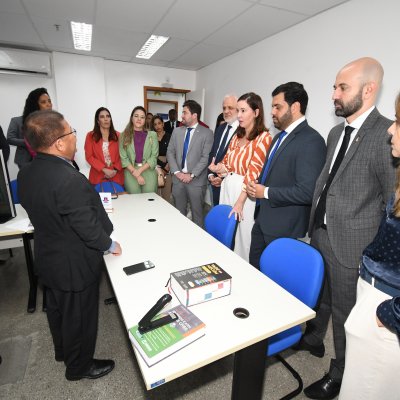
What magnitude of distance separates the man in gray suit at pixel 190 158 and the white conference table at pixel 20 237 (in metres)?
1.76

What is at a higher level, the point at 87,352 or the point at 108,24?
the point at 108,24

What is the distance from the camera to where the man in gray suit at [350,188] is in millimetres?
1301

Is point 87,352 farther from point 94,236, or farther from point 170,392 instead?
point 94,236

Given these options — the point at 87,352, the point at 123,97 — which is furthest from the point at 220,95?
the point at 87,352

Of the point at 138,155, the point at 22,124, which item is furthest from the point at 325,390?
the point at 22,124

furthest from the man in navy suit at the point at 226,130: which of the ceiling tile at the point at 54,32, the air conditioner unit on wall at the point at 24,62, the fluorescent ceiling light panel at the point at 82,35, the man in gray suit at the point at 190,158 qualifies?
the air conditioner unit on wall at the point at 24,62

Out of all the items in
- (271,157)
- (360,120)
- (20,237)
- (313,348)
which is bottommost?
(313,348)

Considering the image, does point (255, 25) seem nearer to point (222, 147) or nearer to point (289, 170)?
point (222, 147)

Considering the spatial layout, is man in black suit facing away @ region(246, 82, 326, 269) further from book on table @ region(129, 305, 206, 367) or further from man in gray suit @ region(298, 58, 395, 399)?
book on table @ region(129, 305, 206, 367)

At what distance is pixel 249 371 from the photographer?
1.07 metres

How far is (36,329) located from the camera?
200 cm

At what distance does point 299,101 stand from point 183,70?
5.08 m

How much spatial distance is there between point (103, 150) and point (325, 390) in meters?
3.04

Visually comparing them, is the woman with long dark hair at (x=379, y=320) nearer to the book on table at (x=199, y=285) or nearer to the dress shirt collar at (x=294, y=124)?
the book on table at (x=199, y=285)
